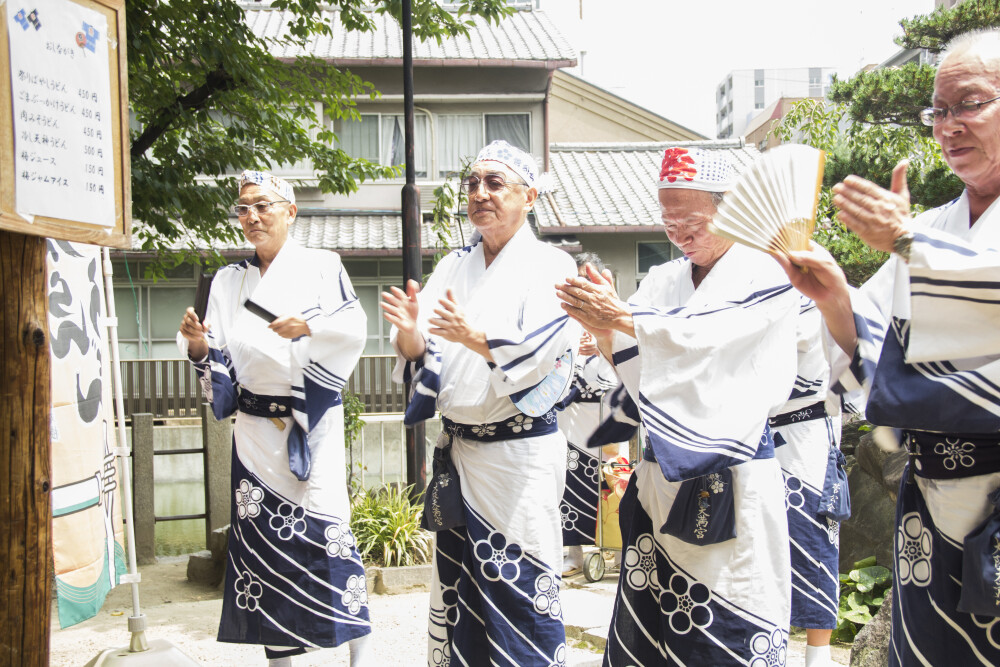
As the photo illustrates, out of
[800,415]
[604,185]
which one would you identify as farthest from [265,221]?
[604,185]

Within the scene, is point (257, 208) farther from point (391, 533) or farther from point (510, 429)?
point (391, 533)

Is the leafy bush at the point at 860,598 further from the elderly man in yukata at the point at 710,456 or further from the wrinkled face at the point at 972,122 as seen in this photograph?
the wrinkled face at the point at 972,122

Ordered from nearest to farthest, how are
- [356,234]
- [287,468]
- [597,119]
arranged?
[287,468] < [356,234] < [597,119]

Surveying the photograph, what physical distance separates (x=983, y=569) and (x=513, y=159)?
219cm

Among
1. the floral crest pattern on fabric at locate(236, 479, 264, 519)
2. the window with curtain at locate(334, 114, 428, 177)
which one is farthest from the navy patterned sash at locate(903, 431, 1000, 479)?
the window with curtain at locate(334, 114, 428, 177)

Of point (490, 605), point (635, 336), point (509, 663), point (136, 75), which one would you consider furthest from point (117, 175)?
point (136, 75)

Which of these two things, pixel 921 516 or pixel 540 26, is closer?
pixel 921 516

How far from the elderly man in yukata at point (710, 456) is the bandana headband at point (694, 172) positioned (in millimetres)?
259

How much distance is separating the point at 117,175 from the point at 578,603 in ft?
13.0

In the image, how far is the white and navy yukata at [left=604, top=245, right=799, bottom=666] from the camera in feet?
8.02

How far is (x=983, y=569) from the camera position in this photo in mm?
1855

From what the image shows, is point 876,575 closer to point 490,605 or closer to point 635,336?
point 490,605

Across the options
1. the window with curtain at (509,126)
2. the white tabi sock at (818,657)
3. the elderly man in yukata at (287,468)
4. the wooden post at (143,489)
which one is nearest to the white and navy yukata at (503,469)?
the elderly man in yukata at (287,468)

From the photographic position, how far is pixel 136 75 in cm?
591
